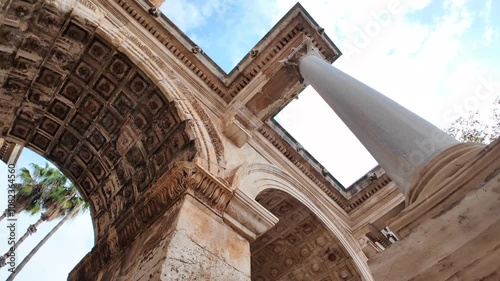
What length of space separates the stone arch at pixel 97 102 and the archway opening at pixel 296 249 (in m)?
Result: 2.74

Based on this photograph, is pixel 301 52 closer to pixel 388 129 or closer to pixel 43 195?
pixel 388 129

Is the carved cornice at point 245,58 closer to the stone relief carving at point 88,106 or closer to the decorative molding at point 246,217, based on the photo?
the stone relief carving at point 88,106

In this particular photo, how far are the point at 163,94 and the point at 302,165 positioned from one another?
12.8 ft

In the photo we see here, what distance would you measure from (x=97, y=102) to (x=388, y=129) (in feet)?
17.8

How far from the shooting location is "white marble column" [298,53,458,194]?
9.26 feet

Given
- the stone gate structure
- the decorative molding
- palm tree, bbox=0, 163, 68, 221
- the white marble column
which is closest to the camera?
the white marble column

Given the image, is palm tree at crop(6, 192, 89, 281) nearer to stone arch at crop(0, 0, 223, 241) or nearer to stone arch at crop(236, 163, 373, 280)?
stone arch at crop(0, 0, 223, 241)

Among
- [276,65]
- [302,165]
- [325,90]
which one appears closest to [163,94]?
[276,65]

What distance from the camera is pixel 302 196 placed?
342 inches

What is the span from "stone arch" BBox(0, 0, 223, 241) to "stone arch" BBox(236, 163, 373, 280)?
1.28 m

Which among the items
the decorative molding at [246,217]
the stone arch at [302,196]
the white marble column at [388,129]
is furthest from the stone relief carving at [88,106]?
the white marble column at [388,129]

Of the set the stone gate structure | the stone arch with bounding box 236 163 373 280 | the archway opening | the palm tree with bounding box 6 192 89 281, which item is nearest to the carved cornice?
the stone gate structure

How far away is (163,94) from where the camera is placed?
6.61 metres

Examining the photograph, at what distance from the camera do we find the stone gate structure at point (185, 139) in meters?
4.77
